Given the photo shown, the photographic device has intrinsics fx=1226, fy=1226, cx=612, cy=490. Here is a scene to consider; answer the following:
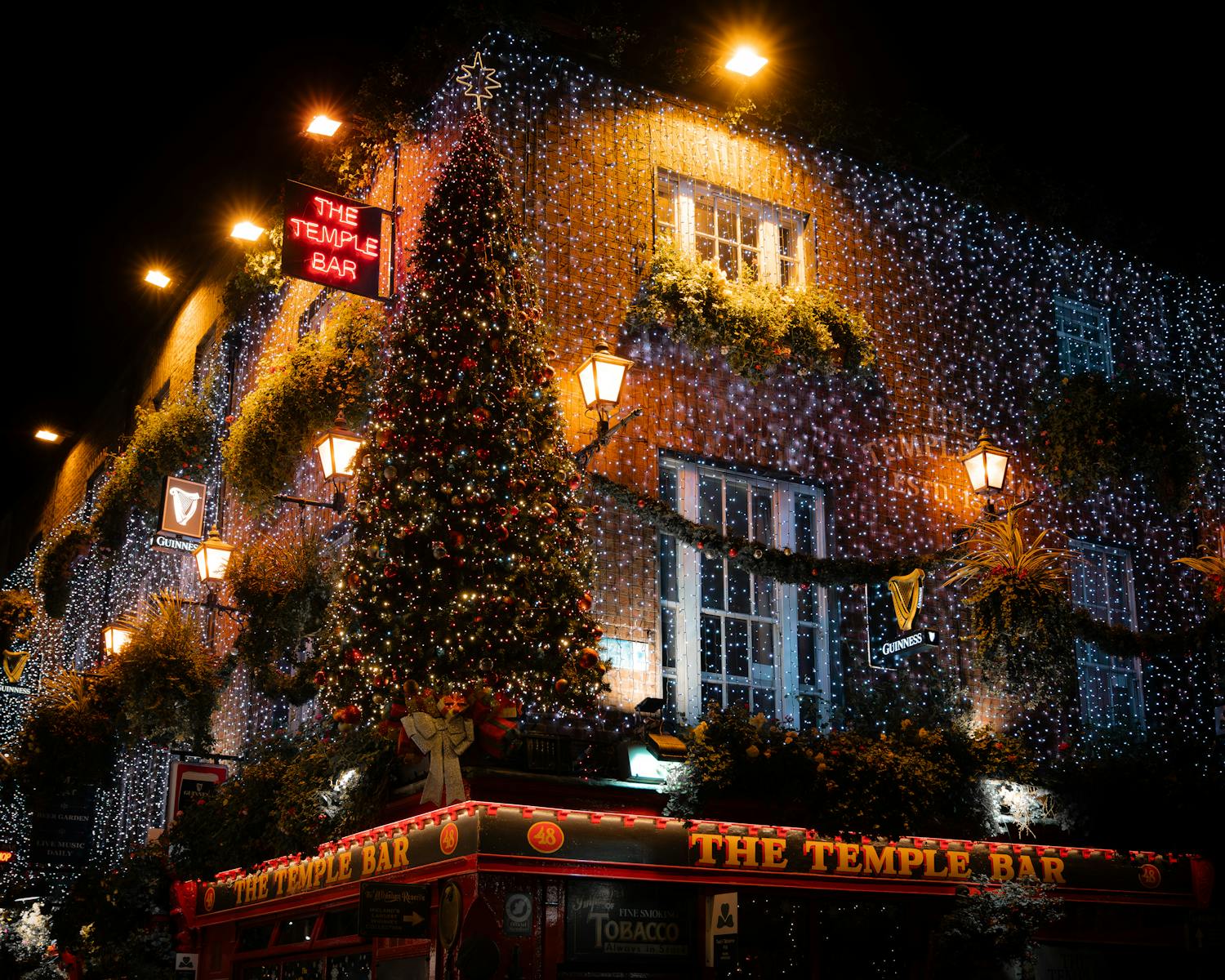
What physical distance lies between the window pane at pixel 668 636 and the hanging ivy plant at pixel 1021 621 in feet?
10.3

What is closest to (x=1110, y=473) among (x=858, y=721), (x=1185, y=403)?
(x=1185, y=403)

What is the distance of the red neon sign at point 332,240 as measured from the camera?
41.7 feet

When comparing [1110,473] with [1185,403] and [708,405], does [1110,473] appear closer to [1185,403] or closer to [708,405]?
[1185,403]

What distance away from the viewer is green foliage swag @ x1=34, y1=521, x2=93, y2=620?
880 inches

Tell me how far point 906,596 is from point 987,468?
5.72 feet

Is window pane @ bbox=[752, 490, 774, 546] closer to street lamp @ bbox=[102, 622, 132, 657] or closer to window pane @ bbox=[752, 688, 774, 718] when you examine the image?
window pane @ bbox=[752, 688, 774, 718]

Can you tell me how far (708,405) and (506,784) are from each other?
16.5 ft

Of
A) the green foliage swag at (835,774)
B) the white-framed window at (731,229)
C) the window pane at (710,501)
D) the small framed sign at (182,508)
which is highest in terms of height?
the white-framed window at (731,229)

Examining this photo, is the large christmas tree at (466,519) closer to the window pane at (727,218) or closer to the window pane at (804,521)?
the window pane at (804,521)

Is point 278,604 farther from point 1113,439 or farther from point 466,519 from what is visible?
point 1113,439

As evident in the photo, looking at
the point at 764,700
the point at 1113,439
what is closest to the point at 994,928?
the point at 764,700

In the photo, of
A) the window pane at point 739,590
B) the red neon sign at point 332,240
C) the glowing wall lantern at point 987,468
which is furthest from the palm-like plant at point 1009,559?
the red neon sign at point 332,240

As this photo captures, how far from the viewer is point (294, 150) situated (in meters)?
17.1

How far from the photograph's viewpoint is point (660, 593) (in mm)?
12695
